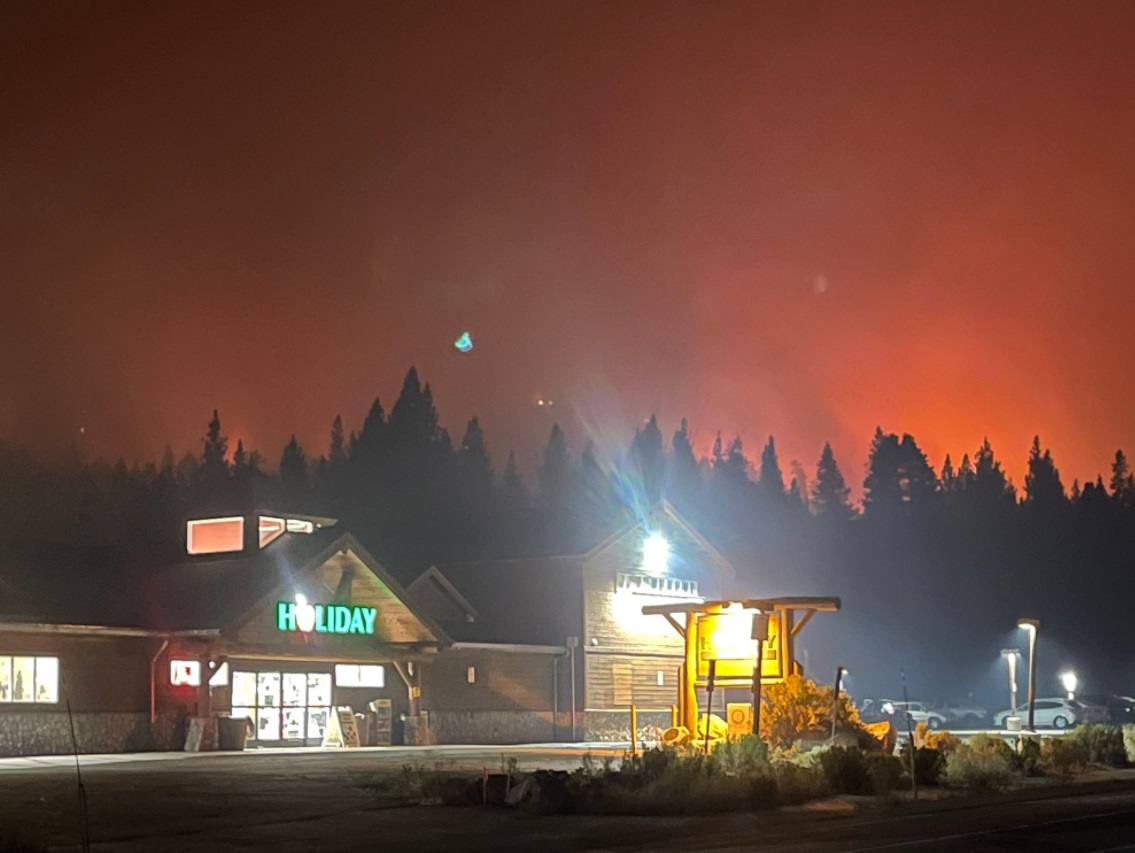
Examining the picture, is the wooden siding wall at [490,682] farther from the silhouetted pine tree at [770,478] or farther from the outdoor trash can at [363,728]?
the silhouetted pine tree at [770,478]

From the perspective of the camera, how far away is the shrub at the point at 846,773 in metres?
22.3

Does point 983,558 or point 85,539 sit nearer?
point 983,558

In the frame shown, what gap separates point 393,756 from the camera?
3422cm

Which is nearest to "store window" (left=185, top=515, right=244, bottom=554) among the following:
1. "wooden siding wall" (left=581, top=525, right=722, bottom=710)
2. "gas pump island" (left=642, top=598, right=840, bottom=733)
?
"wooden siding wall" (left=581, top=525, right=722, bottom=710)

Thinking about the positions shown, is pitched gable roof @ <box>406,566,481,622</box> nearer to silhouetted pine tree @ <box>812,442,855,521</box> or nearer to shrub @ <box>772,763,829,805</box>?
shrub @ <box>772,763,829,805</box>

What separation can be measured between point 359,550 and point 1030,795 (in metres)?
23.9

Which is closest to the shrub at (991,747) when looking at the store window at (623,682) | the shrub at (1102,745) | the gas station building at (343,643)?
the shrub at (1102,745)

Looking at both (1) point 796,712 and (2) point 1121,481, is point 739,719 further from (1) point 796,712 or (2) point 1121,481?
(2) point 1121,481

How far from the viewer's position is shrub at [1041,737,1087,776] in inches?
1091

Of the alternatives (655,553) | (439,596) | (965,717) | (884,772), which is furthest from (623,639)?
(884,772)

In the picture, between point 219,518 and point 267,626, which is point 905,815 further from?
point 219,518

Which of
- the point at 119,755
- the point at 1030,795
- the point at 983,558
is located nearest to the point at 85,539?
the point at 983,558

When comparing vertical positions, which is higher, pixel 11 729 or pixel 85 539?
pixel 85 539

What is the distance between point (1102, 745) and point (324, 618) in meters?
20.4
